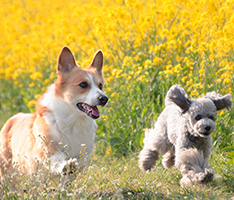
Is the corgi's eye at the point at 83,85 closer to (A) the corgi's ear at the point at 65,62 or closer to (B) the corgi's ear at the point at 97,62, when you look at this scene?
(A) the corgi's ear at the point at 65,62

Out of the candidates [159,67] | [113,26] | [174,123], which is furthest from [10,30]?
[174,123]

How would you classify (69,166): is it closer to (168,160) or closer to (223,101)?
(168,160)

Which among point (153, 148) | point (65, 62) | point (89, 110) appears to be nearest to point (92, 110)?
point (89, 110)

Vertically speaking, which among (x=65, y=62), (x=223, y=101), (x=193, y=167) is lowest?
(x=193, y=167)

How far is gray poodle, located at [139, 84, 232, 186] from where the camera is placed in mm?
3283

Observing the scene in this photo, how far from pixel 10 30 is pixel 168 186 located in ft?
24.5

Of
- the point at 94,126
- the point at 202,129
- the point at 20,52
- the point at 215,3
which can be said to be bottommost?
the point at 20,52

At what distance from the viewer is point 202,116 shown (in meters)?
3.36

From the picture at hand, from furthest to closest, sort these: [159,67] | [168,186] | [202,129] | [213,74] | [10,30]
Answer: [10,30] → [159,67] → [213,74] → [168,186] → [202,129]

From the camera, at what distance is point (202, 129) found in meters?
3.27

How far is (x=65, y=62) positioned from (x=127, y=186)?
144cm

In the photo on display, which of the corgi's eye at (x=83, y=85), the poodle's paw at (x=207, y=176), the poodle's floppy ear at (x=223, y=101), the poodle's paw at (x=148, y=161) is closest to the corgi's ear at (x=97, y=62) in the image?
the corgi's eye at (x=83, y=85)

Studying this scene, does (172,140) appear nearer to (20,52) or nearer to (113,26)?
(113,26)

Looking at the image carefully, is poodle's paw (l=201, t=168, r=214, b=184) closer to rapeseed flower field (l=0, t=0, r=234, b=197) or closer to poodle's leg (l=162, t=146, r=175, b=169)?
poodle's leg (l=162, t=146, r=175, b=169)
